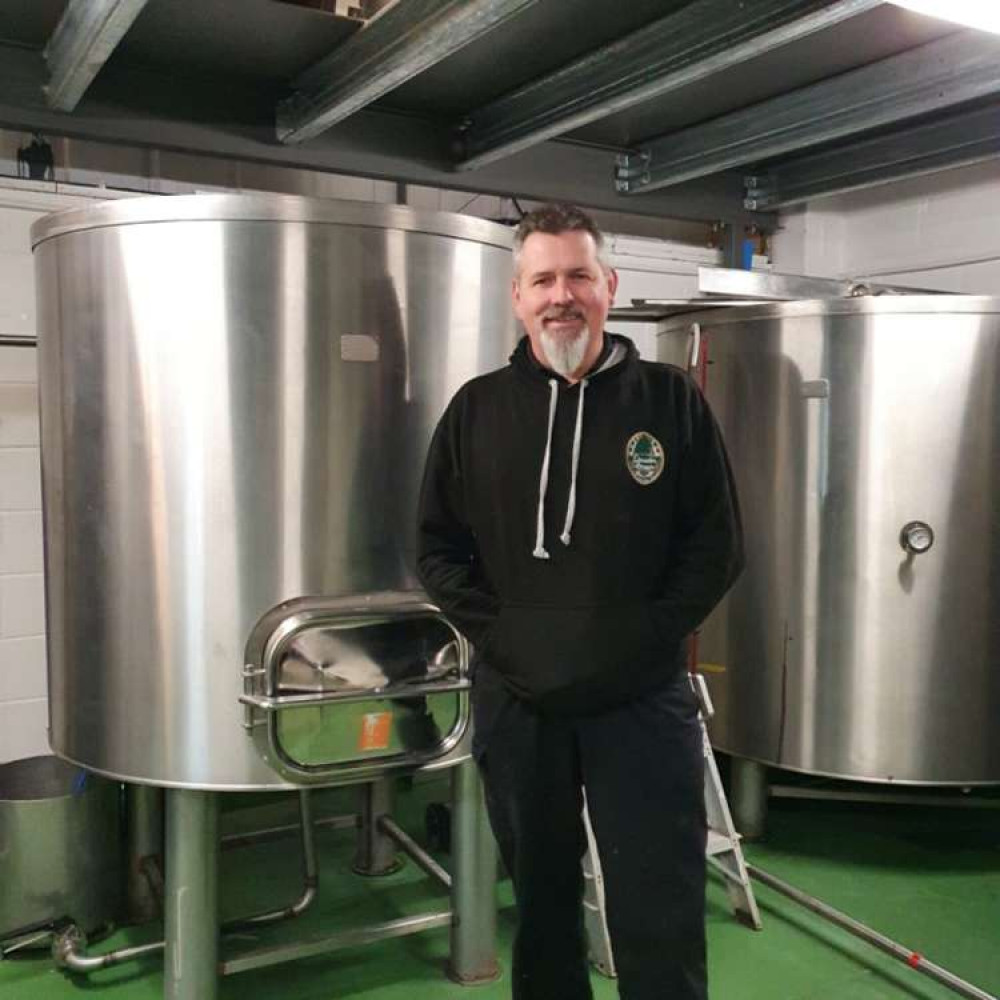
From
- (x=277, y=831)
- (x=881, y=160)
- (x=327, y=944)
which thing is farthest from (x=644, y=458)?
(x=881, y=160)

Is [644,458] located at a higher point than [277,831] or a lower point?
higher

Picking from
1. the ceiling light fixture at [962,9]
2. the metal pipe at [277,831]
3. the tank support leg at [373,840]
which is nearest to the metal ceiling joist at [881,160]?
the ceiling light fixture at [962,9]

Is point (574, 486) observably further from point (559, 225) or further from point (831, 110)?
point (831, 110)

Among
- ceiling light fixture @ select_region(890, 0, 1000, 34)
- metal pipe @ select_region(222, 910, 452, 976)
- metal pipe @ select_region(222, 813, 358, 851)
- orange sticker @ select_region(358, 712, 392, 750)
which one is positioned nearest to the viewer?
ceiling light fixture @ select_region(890, 0, 1000, 34)

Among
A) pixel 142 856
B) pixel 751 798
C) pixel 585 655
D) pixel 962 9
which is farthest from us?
pixel 751 798

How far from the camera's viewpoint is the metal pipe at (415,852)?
247 cm

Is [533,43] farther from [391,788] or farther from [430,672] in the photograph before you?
[391,788]

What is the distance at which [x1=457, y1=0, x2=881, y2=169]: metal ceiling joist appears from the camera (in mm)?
2057

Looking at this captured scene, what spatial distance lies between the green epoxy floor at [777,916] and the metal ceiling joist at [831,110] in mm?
2113

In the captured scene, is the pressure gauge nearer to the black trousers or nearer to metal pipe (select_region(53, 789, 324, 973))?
the black trousers

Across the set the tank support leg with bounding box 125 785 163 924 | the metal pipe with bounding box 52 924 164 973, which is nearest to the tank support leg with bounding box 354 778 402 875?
the tank support leg with bounding box 125 785 163 924

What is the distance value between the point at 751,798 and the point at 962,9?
2.17m

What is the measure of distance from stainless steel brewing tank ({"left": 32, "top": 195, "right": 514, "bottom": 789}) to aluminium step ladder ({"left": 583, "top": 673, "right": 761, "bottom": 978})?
2.76 feet

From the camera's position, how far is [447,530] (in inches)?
70.1
